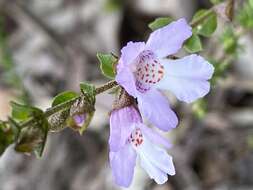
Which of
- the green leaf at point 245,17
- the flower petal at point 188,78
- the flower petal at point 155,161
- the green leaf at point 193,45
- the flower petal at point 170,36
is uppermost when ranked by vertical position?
the green leaf at point 245,17

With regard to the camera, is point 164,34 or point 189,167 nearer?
point 164,34

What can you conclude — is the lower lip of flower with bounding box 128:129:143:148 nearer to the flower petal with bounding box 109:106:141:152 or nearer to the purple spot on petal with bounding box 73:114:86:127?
the flower petal with bounding box 109:106:141:152

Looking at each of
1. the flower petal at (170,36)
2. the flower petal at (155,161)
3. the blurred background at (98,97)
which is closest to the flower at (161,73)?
the flower petal at (170,36)

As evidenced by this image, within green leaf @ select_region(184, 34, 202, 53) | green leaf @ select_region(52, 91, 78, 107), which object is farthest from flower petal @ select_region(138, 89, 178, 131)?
green leaf @ select_region(184, 34, 202, 53)

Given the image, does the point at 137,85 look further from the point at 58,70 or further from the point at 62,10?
the point at 62,10

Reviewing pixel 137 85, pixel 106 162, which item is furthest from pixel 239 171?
pixel 137 85

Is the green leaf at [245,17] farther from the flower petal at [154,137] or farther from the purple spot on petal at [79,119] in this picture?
the purple spot on petal at [79,119]
